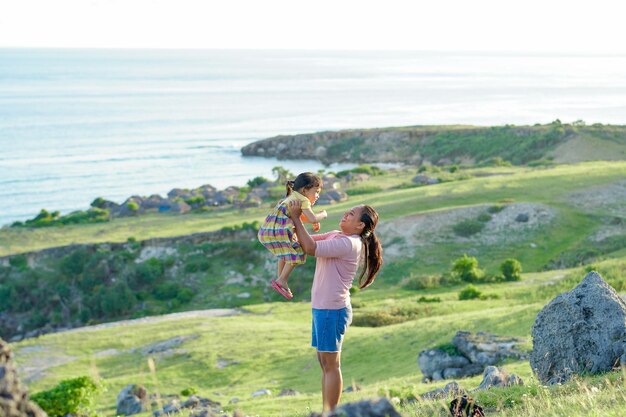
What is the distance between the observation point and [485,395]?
35.7 feet

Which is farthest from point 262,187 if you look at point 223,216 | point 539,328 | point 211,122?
point 211,122

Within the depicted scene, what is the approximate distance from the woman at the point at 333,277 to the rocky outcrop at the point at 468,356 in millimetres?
10580

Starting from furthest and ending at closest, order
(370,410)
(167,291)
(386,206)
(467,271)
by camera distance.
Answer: (386,206) < (167,291) < (467,271) < (370,410)

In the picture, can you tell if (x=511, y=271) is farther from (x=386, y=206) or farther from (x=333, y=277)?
(x=333, y=277)

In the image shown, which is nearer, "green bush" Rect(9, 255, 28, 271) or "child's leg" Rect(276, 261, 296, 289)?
"child's leg" Rect(276, 261, 296, 289)

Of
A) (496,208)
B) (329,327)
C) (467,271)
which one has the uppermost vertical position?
(329,327)

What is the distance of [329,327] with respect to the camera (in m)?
9.51

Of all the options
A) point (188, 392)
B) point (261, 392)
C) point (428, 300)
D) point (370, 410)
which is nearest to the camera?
point (370, 410)

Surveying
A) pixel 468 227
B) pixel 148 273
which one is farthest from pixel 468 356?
pixel 148 273

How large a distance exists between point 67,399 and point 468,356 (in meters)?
9.54

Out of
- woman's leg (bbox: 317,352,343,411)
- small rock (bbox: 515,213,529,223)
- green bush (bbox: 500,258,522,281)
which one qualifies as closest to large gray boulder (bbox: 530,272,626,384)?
woman's leg (bbox: 317,352,343,411)

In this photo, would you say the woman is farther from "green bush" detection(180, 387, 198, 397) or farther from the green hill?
the green hill

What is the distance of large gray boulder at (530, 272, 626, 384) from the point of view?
11.8m

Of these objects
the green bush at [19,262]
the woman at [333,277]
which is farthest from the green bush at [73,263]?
the woman at [333,277]
